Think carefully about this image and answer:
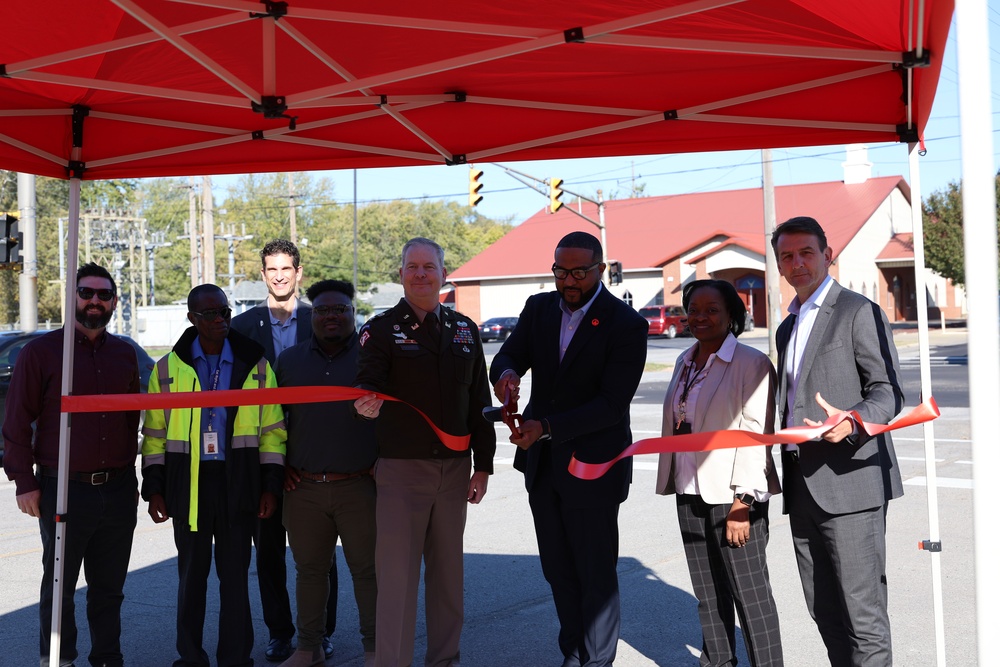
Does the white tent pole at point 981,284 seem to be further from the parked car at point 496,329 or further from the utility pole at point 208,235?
the parked car at point 496,329

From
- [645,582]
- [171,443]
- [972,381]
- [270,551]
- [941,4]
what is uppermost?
[941,4]

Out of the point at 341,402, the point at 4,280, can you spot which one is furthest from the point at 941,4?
the point at 4,280

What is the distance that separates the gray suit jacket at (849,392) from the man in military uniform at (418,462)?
5.25 ft

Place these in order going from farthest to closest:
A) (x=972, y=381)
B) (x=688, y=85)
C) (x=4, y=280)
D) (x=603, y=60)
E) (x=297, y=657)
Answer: (x=4, y=280) < (x=297, y=657) < (x=688, y=85) < (x=603, y=60) < (x=972, y=381)

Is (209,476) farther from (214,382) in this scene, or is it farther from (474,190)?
(474,190)

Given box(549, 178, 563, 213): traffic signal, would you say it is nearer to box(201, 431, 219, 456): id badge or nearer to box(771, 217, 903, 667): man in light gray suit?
box(201, 431, 219, 456): id badge

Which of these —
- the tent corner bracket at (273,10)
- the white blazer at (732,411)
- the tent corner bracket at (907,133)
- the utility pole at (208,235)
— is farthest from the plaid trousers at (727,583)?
the utility pole at (208,235)

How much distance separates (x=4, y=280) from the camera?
61.2 metres

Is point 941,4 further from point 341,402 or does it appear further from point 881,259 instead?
point 881,259

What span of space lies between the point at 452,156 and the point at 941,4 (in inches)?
119

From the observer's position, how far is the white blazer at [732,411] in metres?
4.22

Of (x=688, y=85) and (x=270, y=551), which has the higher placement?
(x=688, y=85)

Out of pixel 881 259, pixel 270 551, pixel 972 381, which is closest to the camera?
pixel 972 381

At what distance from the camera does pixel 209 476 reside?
4.85 m
